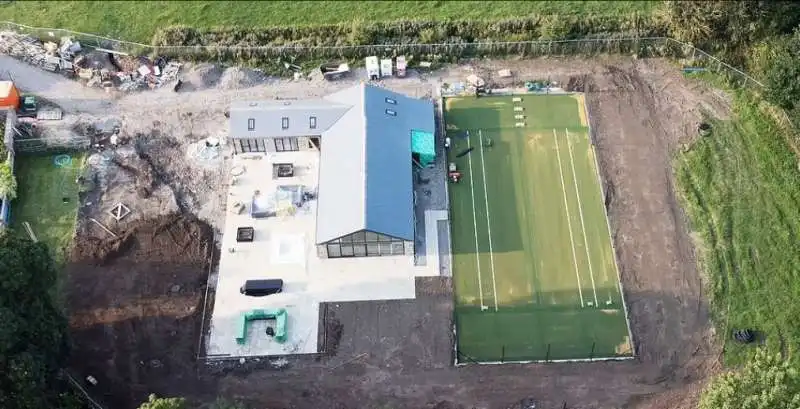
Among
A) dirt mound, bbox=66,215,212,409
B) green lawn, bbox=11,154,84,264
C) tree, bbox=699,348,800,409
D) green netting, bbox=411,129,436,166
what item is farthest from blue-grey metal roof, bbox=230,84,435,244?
tree, bbox=699,348,800,409

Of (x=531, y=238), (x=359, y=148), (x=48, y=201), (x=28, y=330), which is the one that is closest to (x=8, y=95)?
(x=48, y=201)

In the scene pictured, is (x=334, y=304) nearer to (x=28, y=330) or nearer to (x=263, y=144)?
(x=263, y=144)

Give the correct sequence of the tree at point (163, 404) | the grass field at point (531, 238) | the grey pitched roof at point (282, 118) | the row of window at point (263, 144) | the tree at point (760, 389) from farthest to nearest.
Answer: the row of window at point (263, 144) < the grey pitched roof at point (282, 118) < the grass field at point (531, 238) < the tree at point (163, 404) < the tree at point (760, 389)

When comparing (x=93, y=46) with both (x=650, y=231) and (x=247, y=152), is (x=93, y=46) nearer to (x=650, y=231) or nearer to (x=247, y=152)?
(x=247, y=152)

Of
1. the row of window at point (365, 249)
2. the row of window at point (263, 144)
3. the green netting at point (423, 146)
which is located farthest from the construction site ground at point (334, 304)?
the green netting at point (423, 146)

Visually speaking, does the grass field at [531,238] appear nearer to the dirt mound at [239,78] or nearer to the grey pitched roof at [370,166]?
the grey pitched roof at [370,166]

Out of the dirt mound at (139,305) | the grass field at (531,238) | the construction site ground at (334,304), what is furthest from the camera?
the grass field at (531,238)
